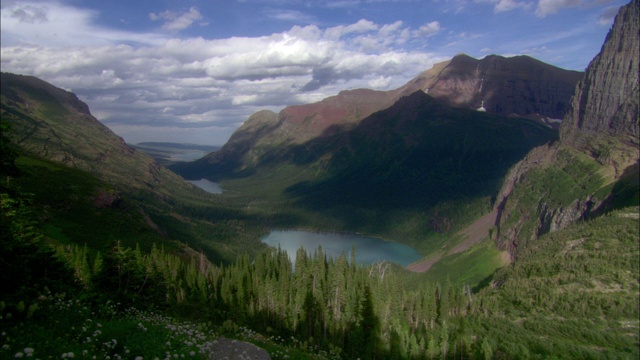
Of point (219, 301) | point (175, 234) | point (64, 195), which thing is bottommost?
point (175, 234)

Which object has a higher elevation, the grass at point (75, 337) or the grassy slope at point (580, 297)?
the grass at point (75, 337)

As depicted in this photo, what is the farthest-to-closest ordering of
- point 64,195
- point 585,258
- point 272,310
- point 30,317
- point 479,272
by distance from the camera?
1. point 479,272
2. point 64,195
3. point 585,258
4. point 272,310
5. point 30,317

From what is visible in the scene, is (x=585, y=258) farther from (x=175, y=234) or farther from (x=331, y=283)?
(x=175, y=234)

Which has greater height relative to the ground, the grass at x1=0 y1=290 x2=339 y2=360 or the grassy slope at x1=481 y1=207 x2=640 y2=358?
the grass at x1=0 y1=290 x2=339 y2=360

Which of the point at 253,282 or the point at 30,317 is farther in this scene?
the point at 253,282

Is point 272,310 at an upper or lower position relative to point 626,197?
lower

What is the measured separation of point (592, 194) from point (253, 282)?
523 ft

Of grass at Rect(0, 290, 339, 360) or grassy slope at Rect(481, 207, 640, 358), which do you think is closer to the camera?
grass at Rect(0, 290, 339, 360)

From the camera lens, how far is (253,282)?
81562mm

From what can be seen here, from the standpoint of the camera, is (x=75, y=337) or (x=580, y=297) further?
(x=580, y=297)

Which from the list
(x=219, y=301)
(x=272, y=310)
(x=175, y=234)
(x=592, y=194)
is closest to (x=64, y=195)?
(x=175, y=234)

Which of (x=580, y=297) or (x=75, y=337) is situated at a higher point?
(x=75, y=337)

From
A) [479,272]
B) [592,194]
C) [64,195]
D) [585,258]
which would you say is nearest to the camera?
[585,258]

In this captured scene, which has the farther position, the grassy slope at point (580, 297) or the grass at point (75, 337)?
the grassy slope at point (580, 297)
